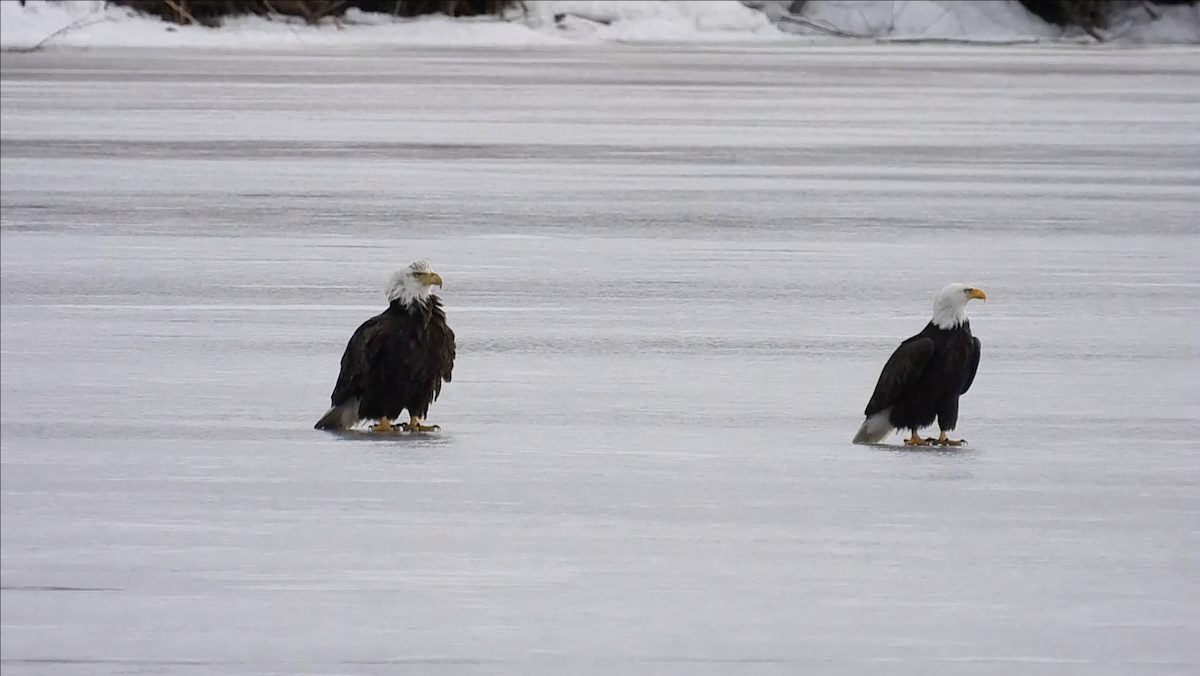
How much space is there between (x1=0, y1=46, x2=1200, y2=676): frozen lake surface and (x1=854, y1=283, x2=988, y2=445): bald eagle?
121mm

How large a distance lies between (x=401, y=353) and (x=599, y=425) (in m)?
0.52

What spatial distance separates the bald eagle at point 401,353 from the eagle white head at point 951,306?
1.02m

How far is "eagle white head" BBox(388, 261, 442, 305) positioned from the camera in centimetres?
391

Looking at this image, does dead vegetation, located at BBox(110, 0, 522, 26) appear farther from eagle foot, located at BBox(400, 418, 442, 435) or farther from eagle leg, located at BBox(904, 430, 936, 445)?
eagle leg, located at BBox(904, 430, 936, 445)

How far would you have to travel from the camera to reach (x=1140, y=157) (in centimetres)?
1073

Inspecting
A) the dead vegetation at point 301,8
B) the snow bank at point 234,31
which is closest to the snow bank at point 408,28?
the snow bank at point 234,31

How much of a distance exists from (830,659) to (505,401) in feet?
6.11

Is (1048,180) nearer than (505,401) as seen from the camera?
No

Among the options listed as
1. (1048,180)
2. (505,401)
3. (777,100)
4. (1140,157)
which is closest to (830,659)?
(505,401)

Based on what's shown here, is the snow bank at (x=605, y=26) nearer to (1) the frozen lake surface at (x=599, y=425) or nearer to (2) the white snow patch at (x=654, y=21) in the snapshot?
(2) the white snow patch at (x=654, y=21)

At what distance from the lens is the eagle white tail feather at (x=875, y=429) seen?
4070mm

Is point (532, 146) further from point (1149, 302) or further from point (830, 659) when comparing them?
point (830, 659)

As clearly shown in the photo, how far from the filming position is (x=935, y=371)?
3.93m

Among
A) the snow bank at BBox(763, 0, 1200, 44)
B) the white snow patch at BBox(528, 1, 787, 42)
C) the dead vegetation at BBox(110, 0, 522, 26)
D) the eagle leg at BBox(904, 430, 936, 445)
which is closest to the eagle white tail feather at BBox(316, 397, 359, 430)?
the eagle leg at BBox(904, 430, 936, 445)
